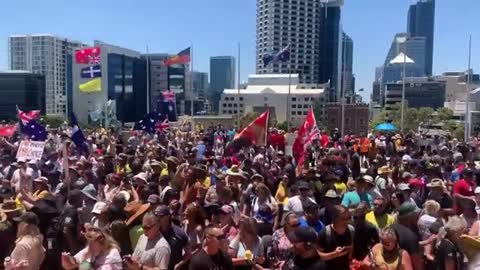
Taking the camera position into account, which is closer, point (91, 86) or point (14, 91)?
point (91, 86)

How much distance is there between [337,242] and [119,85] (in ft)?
440

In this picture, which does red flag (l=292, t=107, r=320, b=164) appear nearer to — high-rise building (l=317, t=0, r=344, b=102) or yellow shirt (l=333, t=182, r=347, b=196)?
yellow shirt (l=333, t=182, r=347, b=196)

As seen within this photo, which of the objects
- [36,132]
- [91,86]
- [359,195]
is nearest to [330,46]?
[91,86]

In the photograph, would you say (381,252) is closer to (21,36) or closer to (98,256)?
(98,256)

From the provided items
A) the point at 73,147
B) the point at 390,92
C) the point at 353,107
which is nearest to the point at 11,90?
the point at 353,107

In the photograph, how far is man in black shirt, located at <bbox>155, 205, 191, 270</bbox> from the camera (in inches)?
232

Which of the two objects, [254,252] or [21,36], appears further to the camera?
[21,36]

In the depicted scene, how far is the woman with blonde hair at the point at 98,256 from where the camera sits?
542cm

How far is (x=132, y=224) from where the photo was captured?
22.1 feet

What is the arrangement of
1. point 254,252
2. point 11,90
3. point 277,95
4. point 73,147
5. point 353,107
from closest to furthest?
1. point 254,252
2. point 73,147
3. point 353,107
4. point 11,90
5. point 277,95

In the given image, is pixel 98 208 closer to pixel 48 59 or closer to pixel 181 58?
pixel 181 58

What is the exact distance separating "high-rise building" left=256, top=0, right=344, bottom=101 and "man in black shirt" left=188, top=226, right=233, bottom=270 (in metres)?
129

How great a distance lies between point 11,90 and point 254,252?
118m

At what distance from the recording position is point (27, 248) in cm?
579
